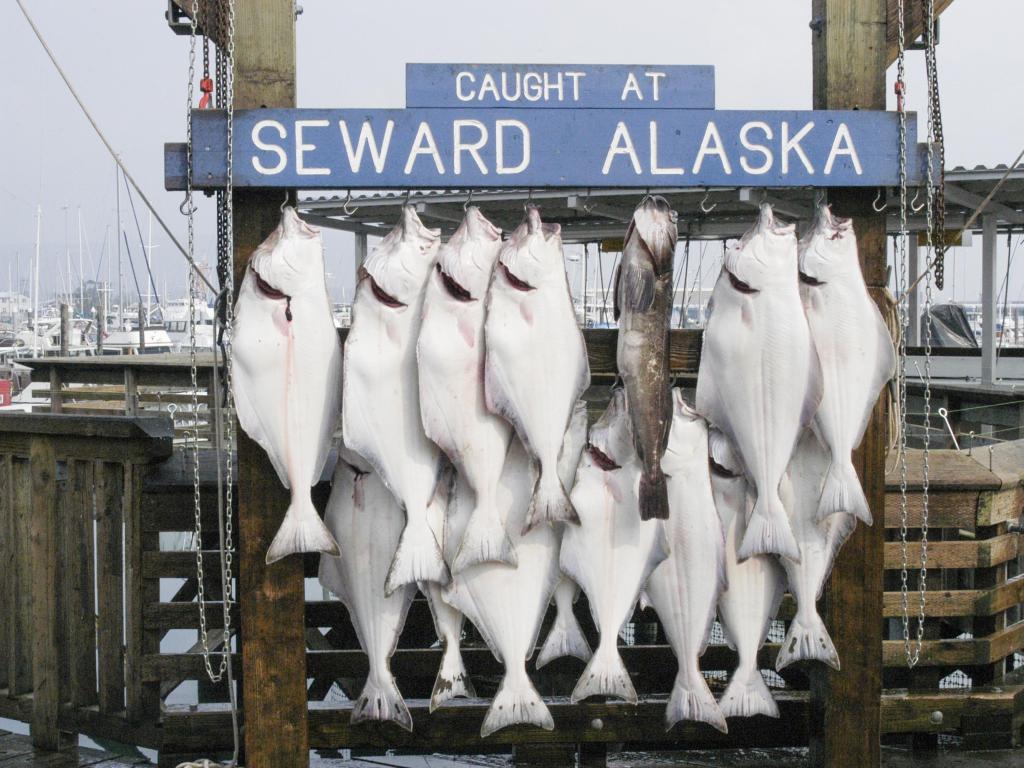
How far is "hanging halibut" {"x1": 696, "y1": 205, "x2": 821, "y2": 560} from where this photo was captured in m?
2.98

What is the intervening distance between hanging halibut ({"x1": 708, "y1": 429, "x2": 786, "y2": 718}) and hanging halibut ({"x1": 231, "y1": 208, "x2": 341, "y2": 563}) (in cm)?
117

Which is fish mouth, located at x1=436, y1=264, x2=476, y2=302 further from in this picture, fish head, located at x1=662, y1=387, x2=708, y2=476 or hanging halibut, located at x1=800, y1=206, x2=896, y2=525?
→ hanging halibut, located at x1=800, y1=206, x2=896, y2=525

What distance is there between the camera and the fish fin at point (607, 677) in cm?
298

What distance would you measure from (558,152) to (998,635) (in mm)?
2599

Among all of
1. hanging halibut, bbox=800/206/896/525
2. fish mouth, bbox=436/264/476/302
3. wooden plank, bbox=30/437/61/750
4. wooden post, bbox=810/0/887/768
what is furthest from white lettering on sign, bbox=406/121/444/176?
wooden plank, bbox=30/437/61/750

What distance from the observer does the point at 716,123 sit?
3119mm

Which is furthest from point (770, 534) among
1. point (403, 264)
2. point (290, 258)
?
point (290, 258)

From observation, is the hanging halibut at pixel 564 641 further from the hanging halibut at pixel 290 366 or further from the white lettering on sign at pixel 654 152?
the white lettering on sign at pixel 654 152

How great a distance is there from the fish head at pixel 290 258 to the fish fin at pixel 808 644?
1752 millimetres

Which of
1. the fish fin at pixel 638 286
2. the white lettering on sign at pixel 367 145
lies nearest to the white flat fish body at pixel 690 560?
the fish fin at pixel 638 286

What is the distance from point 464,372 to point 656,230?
0.67 m

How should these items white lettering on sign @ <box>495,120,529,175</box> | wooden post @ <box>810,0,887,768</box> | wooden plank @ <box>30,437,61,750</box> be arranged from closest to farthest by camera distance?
white lettering on sign @ <box>495,120,529,175</box>, wooden post @ <box>810,0,887,768</box>, wooden plank @ <box>30,437,61,750</box>

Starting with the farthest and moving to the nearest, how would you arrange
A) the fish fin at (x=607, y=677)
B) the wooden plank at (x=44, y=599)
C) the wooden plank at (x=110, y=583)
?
the wooden plank at (x=44, y=599) < the wooden plank at (x=110, y=583) < the fish fin at (x=607, y=677)

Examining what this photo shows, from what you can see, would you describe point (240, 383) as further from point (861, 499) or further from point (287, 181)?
point (861, 499)
